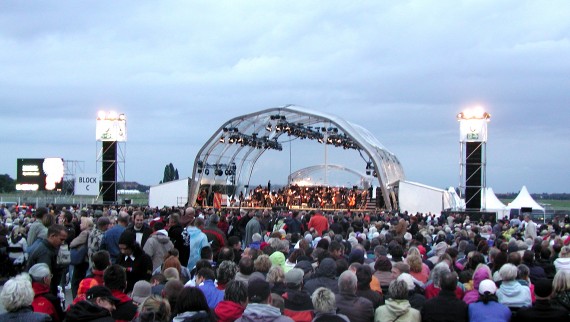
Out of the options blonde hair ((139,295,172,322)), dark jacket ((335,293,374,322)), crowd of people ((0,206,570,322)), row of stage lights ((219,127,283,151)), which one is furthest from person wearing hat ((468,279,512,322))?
row of stage lights ((219,127,283,151))

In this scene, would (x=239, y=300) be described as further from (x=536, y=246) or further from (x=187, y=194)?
(x=187, y=194)

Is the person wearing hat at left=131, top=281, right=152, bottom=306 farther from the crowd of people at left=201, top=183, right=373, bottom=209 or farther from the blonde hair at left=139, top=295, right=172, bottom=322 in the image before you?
the crowd of people at left=201, top=183, right=373, bottom=209

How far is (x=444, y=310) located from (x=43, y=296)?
3398 mm

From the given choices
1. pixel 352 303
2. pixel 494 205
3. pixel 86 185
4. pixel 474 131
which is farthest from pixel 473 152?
pixel 352 303

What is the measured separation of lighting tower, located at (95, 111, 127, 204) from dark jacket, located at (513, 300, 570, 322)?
3066cm

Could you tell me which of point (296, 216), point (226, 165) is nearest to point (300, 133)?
point (226, 165)

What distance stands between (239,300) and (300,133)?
3115cm

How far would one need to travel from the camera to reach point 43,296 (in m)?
Answer: 6.02

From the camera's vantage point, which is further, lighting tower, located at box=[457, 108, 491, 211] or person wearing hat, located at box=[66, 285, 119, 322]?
lighting tower, located at box=[457, 108, 491, 211]

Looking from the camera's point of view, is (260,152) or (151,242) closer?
(151,242)

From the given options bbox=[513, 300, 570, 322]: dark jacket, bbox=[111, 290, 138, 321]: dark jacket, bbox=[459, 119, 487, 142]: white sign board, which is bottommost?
bbox=[513, 300, 570, 322]: dark jacket

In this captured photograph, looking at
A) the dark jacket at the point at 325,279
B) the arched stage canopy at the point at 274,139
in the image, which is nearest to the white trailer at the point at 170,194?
the arched stage canopy at the point at 274,139

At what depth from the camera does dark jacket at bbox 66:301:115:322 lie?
16.2 feet

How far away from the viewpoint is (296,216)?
16984 millimetres
